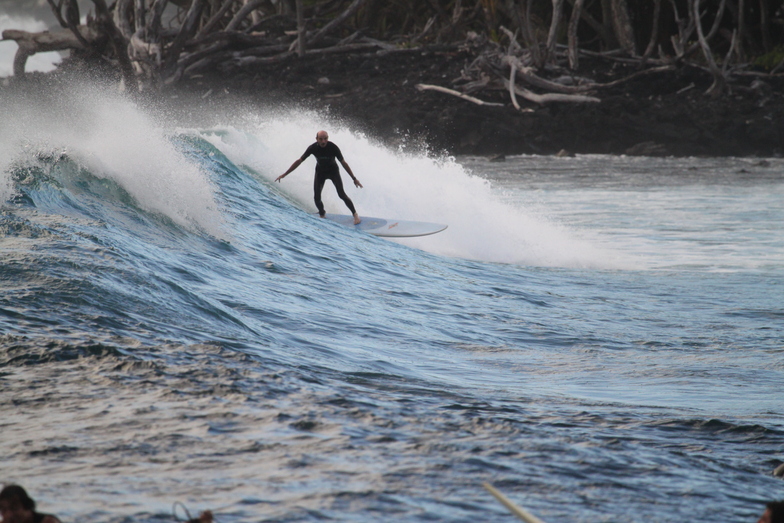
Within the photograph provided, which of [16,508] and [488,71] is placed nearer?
[16,508]

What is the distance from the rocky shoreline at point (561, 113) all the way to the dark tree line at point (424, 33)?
85 cm

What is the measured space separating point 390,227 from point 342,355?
7219mm

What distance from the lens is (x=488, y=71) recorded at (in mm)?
34938

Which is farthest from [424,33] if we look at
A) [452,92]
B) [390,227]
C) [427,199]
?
[390,227]

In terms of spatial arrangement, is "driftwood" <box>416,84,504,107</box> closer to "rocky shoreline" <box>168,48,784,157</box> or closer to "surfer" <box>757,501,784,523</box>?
"rocky shoreline" <box>168,48,784,157</box>

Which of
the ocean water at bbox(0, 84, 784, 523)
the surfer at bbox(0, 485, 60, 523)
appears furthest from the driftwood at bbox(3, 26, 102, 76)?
the surfer at bbox(0, 485, 60, 523)

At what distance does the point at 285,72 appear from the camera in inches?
1522

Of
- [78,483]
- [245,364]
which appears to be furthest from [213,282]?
[78,483]

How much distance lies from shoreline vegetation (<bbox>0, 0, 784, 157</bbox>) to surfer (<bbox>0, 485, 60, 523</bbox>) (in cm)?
3171

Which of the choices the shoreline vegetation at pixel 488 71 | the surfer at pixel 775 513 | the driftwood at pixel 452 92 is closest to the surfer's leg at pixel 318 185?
the surfer at pixel 775 513

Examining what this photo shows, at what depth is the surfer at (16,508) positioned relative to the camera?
2.66 metres

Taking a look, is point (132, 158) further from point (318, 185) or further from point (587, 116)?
point (587, 116)

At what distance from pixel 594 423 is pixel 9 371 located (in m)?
3.40

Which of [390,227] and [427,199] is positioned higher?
[427,199]
